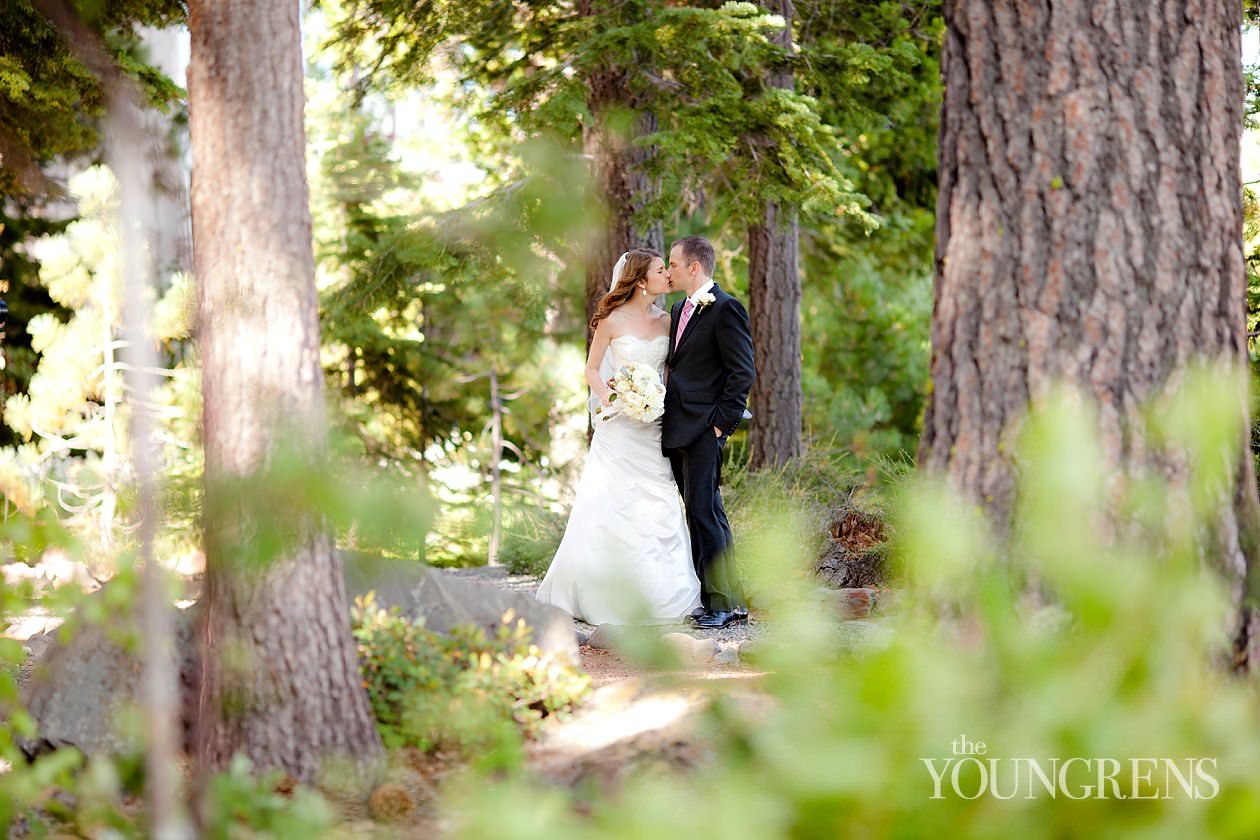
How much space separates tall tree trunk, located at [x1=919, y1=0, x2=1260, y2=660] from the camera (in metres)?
2.95

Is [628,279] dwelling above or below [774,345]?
above

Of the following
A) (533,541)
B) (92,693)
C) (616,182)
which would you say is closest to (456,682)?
(92,693)

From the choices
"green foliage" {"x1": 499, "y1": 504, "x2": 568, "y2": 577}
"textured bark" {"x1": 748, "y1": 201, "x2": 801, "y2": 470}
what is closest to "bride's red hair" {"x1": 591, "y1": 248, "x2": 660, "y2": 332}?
"green foliage" {"x1": 499, "y1": 504, "x2": 568, "y2": 577}

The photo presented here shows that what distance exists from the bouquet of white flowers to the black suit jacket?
10 centimetres

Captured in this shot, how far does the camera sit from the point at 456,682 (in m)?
4.00

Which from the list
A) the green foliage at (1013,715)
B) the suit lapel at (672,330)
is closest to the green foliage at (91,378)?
the suit lapel at (672,330)

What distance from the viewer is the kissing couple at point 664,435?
21.2ft

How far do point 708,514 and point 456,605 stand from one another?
2.29m

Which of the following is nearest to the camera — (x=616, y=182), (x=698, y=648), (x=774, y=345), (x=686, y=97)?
(x=698, y=648)

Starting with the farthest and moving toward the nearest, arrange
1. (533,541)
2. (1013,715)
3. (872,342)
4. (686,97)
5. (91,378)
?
(872,342)
(533,541)
(91,378)
(686,97)
(1013,715)

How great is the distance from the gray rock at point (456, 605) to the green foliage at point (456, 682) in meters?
0.09

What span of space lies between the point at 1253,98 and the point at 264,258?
687 cm

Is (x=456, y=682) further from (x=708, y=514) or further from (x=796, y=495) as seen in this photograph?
(x=796, y=495)

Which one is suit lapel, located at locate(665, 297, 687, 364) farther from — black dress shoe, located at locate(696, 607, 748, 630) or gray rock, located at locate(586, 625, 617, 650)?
gray rock, located at locate(586, 625, 617, 650)
